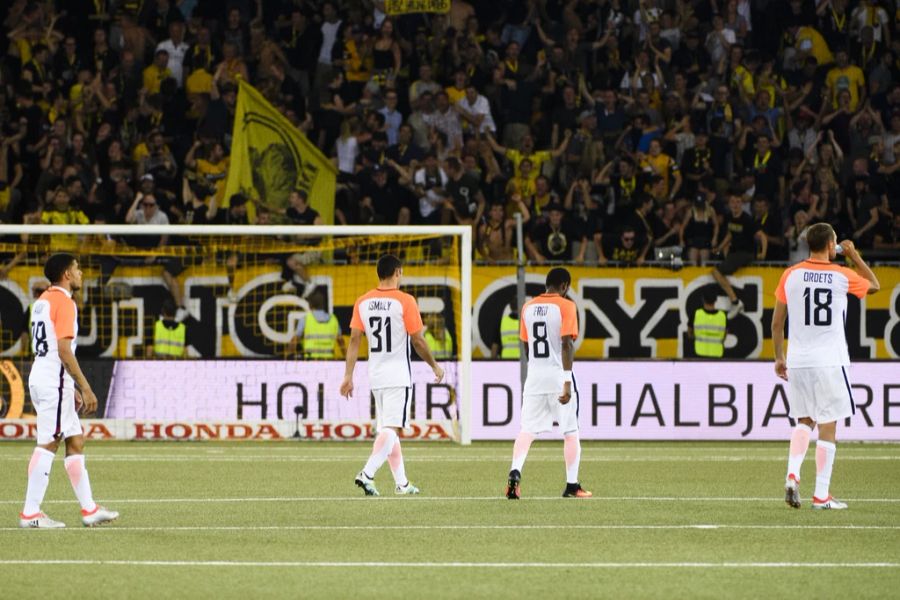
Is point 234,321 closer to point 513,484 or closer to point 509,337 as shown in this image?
point 509,337

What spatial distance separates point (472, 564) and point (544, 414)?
4109 millimetres

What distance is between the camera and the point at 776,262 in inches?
853

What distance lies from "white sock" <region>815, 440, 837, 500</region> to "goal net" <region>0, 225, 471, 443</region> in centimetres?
850

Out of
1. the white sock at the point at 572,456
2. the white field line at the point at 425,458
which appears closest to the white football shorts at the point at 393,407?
the white sock at the point at 572,456

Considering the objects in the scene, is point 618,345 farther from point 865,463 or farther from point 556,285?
point 556,285

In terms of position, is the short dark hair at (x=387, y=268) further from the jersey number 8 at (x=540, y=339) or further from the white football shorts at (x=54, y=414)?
the white football shorts at (x=54, y=414)

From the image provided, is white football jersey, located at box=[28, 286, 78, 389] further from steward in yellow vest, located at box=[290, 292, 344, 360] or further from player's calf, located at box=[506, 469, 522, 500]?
steward in yellow vest, located at box=[290, 292, 344, 360]

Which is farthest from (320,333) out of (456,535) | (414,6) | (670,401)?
(456,535)

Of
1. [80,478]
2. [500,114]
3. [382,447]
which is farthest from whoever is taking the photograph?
[500,114]

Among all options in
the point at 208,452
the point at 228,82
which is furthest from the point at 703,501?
the point at 228,82

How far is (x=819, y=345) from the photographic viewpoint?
1246cm

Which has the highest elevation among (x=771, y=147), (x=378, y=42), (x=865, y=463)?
(x=378, y=42)

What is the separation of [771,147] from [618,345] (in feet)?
14.8

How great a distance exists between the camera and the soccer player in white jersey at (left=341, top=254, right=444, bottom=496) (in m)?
13.7
